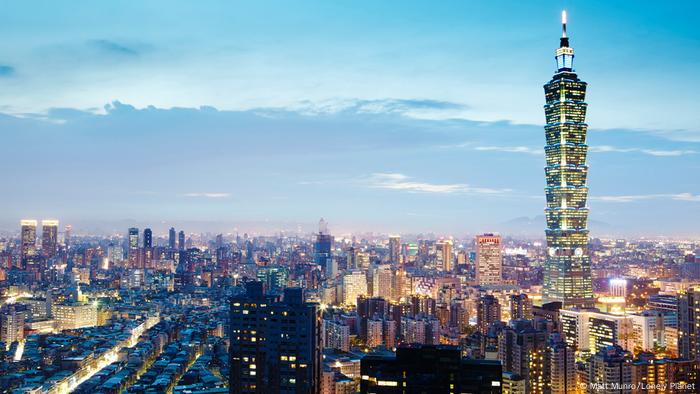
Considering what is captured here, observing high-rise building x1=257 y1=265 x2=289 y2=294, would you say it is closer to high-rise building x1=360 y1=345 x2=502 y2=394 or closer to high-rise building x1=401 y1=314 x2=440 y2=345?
high-rise building x1=401 y1=314 x2=440 y2=345

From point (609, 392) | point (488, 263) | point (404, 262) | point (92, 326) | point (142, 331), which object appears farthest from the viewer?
point (404, 262)

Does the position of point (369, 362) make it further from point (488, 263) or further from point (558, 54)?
point (488, 263)

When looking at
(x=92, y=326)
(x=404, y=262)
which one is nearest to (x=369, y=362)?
(x=92, y=326)

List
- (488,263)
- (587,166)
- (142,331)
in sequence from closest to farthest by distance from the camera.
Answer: (142,331) → (587,166) → (488,263)

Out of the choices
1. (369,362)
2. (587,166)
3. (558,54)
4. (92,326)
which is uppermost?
(558,54)

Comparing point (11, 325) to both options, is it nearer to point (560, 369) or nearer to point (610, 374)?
point (560, 369)

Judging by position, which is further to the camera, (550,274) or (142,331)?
(550,274)

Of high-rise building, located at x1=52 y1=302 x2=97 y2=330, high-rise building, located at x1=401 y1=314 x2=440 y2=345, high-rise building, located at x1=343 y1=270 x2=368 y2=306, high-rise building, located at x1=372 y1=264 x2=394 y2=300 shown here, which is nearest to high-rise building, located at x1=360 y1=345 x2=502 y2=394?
high-rise building, located at x1=401 y1=314 x2=440 y2=345
